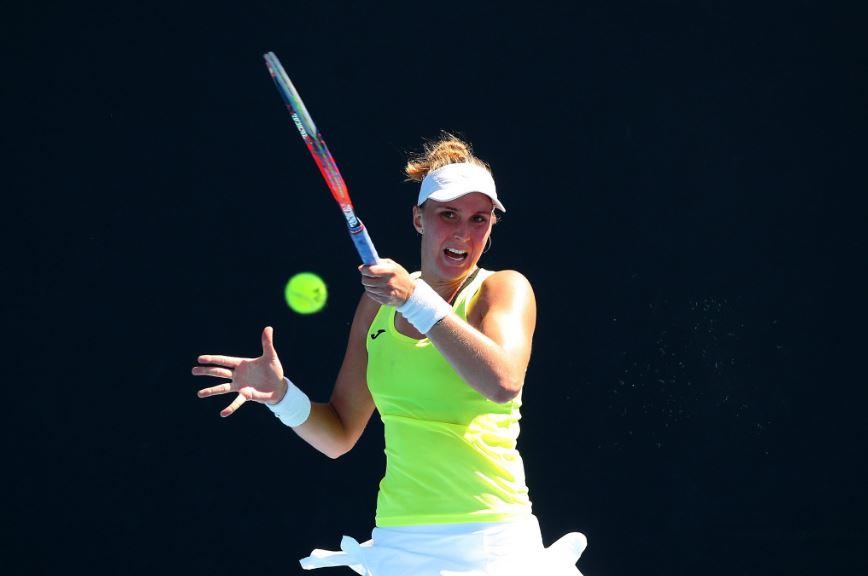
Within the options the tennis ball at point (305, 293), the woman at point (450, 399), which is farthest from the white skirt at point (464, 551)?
the tennis ball at point (305, 293)

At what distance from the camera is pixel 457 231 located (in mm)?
2143

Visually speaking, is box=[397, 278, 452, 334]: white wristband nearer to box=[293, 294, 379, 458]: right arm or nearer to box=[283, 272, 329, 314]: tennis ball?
box=[293, 294, 379, 458]: right arm

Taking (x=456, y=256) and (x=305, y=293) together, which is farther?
(x=305, y=293)

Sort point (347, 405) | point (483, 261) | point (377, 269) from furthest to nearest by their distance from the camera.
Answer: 1. point (483, 261)
2. point (347, 405)
3. point (377, 269)

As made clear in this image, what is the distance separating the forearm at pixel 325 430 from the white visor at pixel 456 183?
52 centimetres

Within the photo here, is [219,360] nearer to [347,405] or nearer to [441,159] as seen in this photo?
[347,405]

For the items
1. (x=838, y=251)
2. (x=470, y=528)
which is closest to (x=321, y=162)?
(x=470, y=528)

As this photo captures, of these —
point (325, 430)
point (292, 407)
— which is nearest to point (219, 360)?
point (292, 407)

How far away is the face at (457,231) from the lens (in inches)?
84.3

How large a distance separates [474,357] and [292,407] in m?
0.56

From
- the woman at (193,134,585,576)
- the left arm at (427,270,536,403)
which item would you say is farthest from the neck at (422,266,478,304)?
the left arm at (427,270,536,403)

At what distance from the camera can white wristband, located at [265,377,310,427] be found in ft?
7.38

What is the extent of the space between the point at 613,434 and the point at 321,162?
1534mm

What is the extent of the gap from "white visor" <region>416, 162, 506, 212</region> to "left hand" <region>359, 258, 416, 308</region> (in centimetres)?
32
